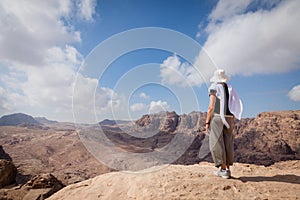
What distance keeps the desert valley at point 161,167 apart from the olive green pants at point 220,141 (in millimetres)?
437

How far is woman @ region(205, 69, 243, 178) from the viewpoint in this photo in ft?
15.6

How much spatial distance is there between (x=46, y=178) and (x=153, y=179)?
244 inches

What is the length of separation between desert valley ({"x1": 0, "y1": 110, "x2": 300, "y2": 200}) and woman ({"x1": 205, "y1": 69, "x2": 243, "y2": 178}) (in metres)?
0.42

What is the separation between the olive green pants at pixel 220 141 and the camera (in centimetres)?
473

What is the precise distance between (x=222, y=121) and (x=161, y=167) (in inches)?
105

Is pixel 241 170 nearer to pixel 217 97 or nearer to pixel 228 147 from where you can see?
pixel 228 147

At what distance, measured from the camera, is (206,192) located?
3.98 metres

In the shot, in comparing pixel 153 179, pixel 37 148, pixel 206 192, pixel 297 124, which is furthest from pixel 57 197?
pixel 37 148

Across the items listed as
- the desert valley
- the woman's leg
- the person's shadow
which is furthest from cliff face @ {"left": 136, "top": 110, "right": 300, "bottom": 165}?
the woman's leg

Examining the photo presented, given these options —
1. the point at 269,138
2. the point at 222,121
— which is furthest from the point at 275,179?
the point at 269,138

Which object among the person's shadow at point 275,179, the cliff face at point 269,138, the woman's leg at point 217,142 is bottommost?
the person's shadow at point 275,179

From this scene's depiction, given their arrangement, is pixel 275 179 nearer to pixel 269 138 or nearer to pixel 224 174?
pixel 224 174

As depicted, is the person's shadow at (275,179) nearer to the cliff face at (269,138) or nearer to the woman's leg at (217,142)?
the woman's leg at (217,142)

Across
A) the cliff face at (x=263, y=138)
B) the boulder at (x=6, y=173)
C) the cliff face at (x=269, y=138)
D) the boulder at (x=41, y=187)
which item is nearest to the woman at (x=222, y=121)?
the boulder at (x=41, y=187)
